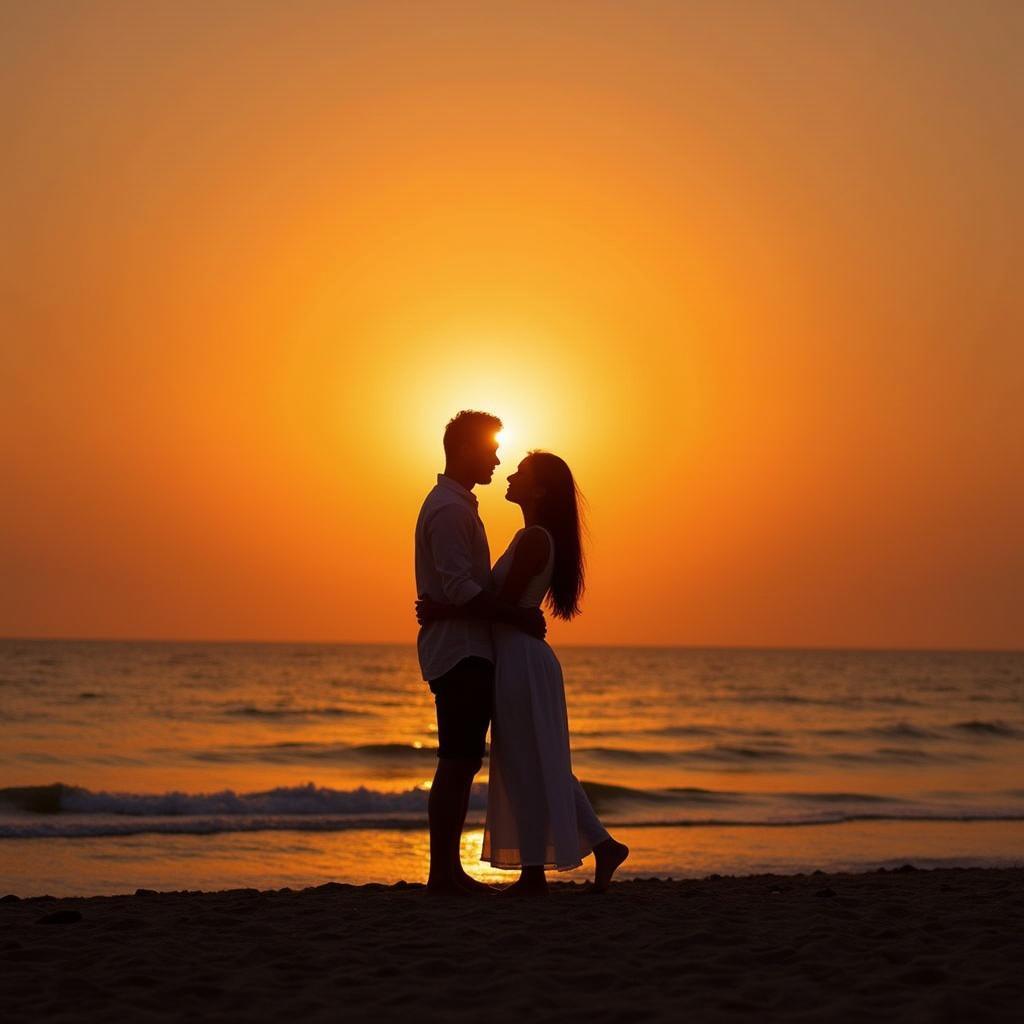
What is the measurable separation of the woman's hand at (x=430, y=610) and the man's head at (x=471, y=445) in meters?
0.64

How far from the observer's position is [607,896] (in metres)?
6.79

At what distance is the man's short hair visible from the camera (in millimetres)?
6555

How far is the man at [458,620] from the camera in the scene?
639 cm

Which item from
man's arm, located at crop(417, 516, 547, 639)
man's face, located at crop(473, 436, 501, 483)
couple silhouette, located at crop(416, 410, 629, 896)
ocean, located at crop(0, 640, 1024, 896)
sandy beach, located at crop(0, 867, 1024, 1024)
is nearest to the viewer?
sandy beach, located at crop(0, 867, 1024, 1024)

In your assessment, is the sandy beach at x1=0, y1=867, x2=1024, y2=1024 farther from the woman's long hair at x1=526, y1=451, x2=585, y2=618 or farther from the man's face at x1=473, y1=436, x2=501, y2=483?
the man's face at x1=473, y1=436, x2=501, y2=483

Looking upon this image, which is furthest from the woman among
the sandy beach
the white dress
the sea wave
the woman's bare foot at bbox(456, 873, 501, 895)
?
the sea wave

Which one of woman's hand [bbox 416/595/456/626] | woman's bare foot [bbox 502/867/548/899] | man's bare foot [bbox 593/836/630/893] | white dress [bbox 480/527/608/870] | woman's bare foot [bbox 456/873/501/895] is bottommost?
woman's bare foot [bbox 456/873/501/895]

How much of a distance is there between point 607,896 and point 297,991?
2794 millimetres

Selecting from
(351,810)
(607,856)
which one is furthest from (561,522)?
(351,810)

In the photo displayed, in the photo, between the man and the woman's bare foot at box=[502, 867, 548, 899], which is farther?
the woman's bare foot at box=[502, 867, 548, 899]

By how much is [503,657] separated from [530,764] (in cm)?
56

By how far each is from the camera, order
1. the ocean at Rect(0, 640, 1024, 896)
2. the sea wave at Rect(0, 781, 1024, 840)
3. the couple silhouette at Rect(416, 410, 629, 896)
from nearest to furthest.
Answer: the couple silhouette at Rect(416, 410, 629, 896)
the ocean at Rect(0, 640, 1024, 896)
the sea wave at Rect(0, 781, 1024, 840)

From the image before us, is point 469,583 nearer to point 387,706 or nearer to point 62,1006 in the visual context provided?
point 62,1006

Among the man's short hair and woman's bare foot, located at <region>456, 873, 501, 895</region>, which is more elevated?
the man's short hair
